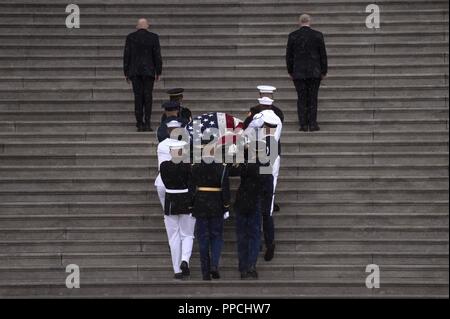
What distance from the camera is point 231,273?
16703 mm

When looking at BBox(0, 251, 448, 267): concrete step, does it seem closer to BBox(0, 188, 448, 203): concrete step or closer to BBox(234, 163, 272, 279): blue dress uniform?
BBox(234, 163, 272, 279): blue dress uniform

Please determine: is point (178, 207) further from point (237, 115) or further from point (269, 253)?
Result: point (237, 115)

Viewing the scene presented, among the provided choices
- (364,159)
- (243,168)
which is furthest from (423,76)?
(243,168)

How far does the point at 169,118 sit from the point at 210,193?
173cm

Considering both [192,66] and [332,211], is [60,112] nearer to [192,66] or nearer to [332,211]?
[192,66]

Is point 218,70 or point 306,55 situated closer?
point 306,55

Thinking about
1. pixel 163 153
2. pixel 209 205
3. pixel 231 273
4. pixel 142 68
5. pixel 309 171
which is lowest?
pixel 231 273

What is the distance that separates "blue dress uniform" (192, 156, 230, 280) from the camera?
52.5ft

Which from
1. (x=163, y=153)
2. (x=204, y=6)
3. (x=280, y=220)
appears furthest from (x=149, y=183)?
(x=204, y=6)

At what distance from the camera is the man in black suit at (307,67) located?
18703 millimetres

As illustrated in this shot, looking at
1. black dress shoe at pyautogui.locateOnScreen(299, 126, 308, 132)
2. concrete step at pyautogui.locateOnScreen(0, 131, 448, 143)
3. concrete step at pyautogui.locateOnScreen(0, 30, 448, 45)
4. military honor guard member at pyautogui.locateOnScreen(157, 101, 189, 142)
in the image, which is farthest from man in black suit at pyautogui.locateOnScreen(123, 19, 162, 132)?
black dress shoe at pyautogui.locateOnScreen(299, 126, 308, 132)

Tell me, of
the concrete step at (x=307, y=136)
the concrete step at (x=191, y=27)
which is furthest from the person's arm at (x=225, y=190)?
the concrete step at (x=191, y=27)

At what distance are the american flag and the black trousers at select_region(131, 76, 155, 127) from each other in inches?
63.8

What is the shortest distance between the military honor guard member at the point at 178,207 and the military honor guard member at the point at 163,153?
15 centimetres
